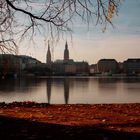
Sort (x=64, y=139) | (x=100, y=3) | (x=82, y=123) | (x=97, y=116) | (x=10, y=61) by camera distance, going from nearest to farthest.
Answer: (x=64, y=139) < (x=82, y=123) < (x=100, y=3) < (x=97, y=116) < (x=10, y=61)

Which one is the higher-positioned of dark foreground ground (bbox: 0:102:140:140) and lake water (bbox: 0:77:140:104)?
dark foreground ground (bbox: 0:102:140:140)

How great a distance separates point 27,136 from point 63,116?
12.7ft

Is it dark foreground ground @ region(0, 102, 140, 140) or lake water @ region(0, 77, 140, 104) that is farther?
lake water @ region(0, 77, 140, 104)

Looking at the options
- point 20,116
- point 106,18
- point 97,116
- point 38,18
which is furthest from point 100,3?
point 20,116

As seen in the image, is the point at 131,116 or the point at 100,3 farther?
the point at 131,116

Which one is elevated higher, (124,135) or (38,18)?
(38,18)

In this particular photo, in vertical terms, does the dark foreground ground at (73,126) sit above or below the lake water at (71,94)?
above

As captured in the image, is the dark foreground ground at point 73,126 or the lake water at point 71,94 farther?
the lake water at point 71,94

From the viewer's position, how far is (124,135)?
10.3m

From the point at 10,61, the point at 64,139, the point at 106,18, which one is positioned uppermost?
the point at 106,18

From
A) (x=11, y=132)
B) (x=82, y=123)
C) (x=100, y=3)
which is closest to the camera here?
(x=11, y=132)

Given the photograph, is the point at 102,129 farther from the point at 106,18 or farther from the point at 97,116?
the point at 106,18

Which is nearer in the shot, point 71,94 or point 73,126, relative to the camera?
point 73,126

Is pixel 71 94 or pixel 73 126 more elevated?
pixel 73 126
